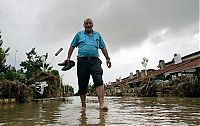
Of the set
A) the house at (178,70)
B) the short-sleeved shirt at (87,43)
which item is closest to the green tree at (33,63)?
the house at (178,70)

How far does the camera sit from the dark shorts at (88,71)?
607 centimetres

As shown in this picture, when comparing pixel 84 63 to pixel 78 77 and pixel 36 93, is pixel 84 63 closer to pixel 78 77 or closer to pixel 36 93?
pixel 78 77

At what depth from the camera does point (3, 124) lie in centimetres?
348

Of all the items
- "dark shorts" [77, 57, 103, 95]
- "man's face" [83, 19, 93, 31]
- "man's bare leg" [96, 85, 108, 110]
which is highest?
"man's face" [83, 19, 93, 31]

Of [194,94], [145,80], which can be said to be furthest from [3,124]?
[145,80]

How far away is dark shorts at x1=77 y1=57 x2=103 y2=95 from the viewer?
19.9 ft

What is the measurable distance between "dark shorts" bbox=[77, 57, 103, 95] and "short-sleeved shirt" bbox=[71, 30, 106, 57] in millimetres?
94

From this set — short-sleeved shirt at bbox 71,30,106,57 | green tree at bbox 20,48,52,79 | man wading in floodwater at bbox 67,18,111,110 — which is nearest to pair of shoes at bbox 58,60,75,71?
man wading in floodwater at bbox 67,18,111,110

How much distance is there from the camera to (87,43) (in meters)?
6.18

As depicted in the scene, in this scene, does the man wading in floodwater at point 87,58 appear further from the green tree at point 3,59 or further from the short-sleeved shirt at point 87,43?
→ the green tree at point 3,59

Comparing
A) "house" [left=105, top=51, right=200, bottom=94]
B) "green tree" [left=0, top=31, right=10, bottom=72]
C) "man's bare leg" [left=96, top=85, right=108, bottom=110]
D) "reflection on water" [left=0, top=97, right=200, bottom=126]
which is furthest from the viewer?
"house" [left=105, top=51, right=200, bottom=94]

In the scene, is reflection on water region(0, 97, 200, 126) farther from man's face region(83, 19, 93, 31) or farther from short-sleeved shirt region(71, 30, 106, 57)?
man's face region(83, 19, 93, 31)

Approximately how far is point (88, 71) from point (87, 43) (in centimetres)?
52

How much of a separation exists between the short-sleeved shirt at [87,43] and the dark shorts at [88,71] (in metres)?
0.09
